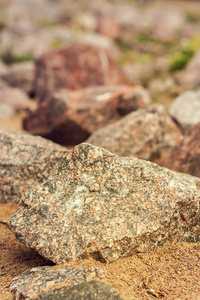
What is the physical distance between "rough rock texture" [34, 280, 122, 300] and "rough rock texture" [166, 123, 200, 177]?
2.65 m

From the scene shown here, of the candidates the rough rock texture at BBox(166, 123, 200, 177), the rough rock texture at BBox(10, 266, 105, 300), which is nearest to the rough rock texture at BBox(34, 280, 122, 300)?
the rough rock texture at BBox(10, 266, 105, 300)

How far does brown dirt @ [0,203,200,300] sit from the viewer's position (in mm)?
2547

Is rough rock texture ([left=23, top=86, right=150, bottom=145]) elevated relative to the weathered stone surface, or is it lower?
elevated

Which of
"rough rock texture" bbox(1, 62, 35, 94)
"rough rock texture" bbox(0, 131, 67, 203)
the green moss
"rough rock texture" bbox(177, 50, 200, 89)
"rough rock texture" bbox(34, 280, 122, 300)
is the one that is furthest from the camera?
"rough rock texture" bbox(1, 62, 35, 94)

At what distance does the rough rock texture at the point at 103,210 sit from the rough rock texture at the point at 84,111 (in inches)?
140

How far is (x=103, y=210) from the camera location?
2910mm

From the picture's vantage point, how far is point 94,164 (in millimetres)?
3082

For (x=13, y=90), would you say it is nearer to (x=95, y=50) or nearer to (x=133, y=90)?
(x=95, y=50)

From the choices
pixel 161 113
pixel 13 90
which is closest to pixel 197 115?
pixel 161 113

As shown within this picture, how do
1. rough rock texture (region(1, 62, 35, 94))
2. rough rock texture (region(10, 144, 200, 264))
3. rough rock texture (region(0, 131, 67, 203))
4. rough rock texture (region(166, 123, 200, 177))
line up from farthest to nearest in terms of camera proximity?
1. rough rock texture (region(1, 62, 35, 94))
2. rough rock texture (region(166, 123, 200, 177))
3. rough rock texture (region(0, 131, 67, 203))
4. rough rock texture (region(10, 144, 200, 264))

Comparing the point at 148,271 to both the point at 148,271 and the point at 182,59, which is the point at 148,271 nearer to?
the point at 148,271

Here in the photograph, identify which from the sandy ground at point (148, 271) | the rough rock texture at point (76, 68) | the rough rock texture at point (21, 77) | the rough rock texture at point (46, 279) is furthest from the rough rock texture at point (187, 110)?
the rough rock texture at point (21, 77)

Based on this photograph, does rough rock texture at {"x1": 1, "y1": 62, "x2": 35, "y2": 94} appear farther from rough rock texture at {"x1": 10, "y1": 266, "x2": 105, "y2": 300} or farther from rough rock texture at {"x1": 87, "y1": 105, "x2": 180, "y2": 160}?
rough rock texture at {"x1": 10, "y1": 266, "x2": 105, "y2": 300}

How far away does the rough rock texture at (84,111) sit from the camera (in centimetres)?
673
